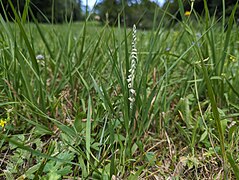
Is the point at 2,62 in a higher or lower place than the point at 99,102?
higher

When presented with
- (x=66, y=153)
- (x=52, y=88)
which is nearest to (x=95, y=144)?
(x=66, y=153)

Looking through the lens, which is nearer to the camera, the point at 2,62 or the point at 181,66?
the point at 2,62

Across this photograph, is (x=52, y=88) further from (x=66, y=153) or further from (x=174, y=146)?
(x=174, y=146)

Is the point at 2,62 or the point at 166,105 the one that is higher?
the point at 2,62

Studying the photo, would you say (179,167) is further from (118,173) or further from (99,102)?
(99,102)

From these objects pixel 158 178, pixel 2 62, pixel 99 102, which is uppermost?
pixel 2 62

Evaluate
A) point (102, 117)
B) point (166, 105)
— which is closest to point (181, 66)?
point (166, 105)

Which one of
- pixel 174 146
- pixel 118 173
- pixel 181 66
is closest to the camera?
pixel 118 173

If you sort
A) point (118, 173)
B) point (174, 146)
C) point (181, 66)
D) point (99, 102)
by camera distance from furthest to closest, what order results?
point (181, 66) → point (99, 102) → point (174, 146) → point (118, 173)

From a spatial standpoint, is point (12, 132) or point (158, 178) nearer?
point (158, 178)
